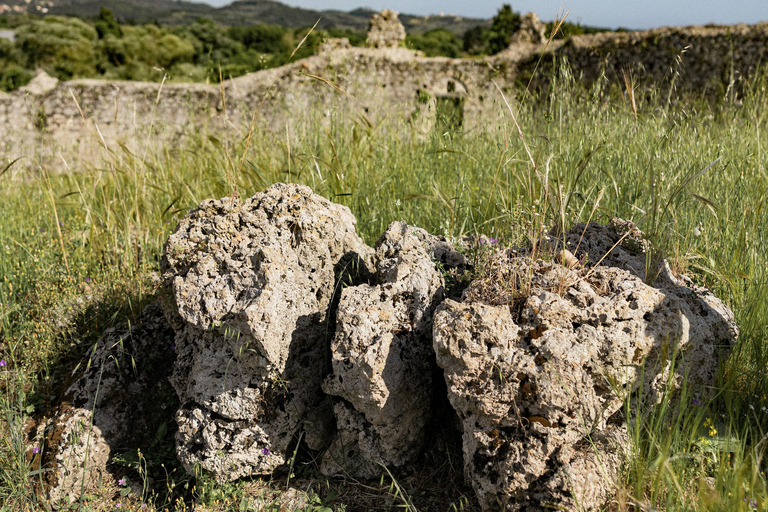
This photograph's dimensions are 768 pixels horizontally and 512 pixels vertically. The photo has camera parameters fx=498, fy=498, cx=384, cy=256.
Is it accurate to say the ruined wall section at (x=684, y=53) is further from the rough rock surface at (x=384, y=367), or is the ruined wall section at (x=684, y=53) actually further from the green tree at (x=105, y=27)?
the green tree at (x=105, y=27)

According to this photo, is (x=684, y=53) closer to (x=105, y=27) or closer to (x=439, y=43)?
(x=439, y=43)

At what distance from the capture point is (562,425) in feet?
5.54

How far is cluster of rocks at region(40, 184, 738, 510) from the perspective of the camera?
5.58 feet

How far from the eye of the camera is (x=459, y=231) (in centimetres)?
298

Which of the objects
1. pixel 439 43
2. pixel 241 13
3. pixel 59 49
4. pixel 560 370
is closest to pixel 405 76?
pixel 560 370

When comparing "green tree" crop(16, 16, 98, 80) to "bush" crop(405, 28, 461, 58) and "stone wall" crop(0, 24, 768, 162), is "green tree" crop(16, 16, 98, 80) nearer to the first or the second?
"stone wall" crop(0, 24, 768, 162)

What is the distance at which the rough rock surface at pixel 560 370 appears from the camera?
5.41 ft

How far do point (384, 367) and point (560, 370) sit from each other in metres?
→ 0.62

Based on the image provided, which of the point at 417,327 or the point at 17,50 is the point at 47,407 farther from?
the point at 17,50

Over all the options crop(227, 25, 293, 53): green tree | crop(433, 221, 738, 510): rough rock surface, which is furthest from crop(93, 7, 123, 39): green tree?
crop(433, 221, 738, 510): rough rock surface

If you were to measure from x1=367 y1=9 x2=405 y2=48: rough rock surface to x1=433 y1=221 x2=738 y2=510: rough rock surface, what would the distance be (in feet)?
35.2

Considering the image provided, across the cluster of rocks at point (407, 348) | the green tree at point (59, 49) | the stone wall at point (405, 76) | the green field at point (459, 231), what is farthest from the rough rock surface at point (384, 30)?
the green tree at point (59, 49)

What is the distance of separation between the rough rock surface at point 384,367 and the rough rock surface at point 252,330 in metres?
0.19

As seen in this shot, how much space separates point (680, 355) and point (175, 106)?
1131 centimetres
